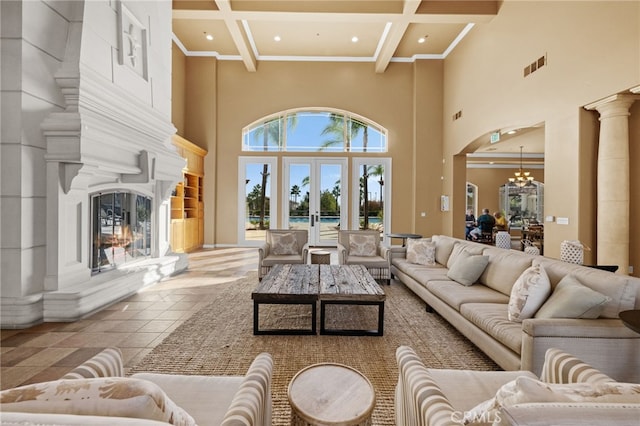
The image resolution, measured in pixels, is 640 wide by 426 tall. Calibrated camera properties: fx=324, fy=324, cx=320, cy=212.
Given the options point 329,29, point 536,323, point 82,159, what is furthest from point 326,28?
point 536,323

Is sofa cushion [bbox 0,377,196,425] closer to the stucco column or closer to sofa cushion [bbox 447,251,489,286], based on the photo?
sofa cushion [bbox 447,251,489,286]

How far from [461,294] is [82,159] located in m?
4.06

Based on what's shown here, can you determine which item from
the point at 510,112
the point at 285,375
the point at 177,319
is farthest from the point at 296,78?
the point at 285,375

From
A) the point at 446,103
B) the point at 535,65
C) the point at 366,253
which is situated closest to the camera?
the point at 366,253

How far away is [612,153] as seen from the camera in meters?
4.46

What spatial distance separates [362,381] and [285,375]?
111 centimetres

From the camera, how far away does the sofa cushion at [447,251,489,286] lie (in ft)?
11.7

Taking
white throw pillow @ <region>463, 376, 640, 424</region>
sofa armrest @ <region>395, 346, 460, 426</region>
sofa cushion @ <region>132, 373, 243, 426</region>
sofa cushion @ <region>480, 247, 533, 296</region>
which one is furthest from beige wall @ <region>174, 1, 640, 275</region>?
sofa cushion @ <region>132, 373, 243, 426</region>

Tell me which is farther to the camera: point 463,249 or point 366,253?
point 366,253

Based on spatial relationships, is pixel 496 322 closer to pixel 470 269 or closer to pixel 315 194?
pixel 470 269

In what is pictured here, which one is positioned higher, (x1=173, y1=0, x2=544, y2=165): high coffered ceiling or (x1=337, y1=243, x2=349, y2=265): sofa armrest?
(x1=173, y1=0, x2=544, y2=165): high coffered ceiling

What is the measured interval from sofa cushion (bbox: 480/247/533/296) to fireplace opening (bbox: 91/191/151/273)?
15.0 ft

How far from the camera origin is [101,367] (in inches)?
54.0

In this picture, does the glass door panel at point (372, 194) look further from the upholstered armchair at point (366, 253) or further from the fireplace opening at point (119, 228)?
the fireplace opening at point (119, 228)
